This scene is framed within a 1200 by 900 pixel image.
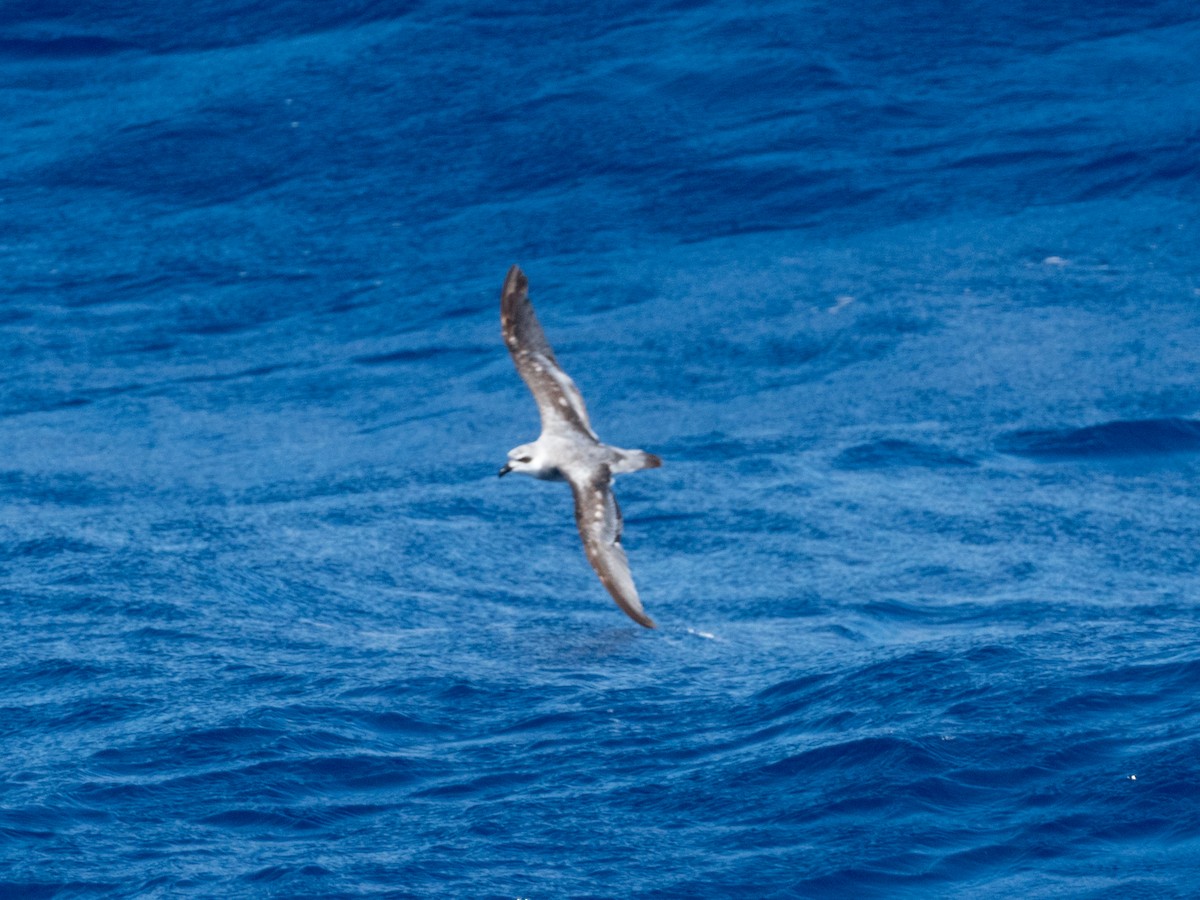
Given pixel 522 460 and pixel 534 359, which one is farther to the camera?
pixel 534 359

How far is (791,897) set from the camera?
10.7m

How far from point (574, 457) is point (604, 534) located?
0.75 meters

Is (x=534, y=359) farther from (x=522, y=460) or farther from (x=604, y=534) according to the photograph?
(x=604, y=534)

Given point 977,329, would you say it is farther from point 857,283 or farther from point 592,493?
point 592,493

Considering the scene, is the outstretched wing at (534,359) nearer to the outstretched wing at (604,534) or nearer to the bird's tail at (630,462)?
the bird's tail at (630,462)

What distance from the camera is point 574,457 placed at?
12.0 meters

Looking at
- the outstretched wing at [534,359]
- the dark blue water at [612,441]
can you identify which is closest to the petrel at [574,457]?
the outstretched wing at [534,359]

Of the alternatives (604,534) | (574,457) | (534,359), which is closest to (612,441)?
(534,359)

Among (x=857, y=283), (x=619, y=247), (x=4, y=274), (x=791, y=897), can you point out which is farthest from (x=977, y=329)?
(x=4, y=274)

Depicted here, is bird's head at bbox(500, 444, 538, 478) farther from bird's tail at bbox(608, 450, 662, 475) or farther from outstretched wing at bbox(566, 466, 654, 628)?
bird's tail at bbox(608, 450, 662, 475)

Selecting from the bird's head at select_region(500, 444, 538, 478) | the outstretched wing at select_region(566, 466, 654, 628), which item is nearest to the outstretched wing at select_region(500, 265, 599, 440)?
the bird's head at select_region(500, 444, 538, 478)

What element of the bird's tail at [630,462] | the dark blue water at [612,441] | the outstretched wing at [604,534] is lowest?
the dark blue water at [612,441]

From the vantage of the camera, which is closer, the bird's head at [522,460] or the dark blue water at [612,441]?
the dark blue water at [612,441]

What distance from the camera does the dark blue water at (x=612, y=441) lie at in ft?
38.3
